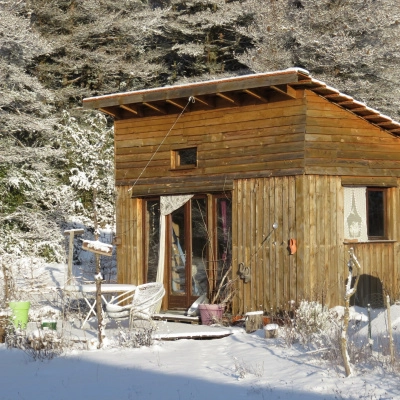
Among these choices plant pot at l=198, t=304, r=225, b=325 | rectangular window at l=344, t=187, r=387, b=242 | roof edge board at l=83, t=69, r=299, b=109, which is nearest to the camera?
roof edge board at l=83, t=69, r=299, b=109

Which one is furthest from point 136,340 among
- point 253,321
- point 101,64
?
point 101,64

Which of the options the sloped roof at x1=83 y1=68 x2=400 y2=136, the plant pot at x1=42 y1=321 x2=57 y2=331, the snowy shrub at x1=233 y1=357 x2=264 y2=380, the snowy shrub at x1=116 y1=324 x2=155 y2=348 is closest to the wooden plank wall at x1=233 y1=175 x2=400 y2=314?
the sloped roof at x1=83 y1=68 x2=400 y2=136

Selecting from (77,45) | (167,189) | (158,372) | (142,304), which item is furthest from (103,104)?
(77,45)

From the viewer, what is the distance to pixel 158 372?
345 inches

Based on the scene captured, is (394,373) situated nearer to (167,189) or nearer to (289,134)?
(289,134)

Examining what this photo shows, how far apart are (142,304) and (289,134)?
3.61m

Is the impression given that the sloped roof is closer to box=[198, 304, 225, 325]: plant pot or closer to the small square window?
the small square window

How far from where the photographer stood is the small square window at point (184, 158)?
1364 cm

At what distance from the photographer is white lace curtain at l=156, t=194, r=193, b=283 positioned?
539 inches

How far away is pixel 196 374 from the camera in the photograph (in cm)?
864

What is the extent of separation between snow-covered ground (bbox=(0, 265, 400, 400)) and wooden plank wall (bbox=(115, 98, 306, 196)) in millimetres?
3265

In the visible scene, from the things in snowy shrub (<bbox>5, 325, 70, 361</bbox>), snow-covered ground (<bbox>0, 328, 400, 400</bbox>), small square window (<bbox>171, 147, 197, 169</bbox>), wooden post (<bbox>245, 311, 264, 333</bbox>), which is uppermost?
small square window (<bbox>171, 147, 197, 169</bbox>)

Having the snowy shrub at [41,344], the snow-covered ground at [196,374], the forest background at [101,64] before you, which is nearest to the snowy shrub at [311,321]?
the snow-covered ground at [196,374]

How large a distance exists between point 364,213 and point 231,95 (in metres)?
3.16
